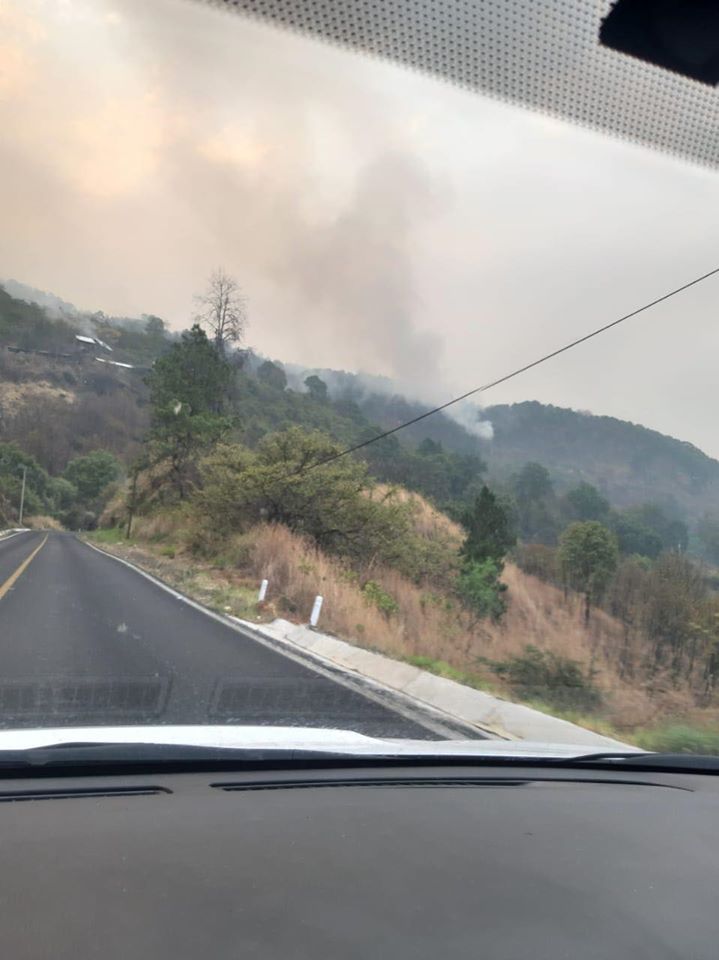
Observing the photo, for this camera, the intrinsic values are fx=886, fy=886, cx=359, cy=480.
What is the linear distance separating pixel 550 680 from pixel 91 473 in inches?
3467

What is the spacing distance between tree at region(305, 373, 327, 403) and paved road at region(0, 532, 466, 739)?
998 inches

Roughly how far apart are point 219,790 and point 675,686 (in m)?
7.68

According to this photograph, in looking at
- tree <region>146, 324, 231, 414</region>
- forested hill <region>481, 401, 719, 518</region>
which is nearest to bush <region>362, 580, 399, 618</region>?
forested hill <region>481, 401, 719, 518</region>

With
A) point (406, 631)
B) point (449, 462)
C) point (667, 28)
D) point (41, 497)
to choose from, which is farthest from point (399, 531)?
point (41, 497)

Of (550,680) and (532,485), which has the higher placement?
(532,485)

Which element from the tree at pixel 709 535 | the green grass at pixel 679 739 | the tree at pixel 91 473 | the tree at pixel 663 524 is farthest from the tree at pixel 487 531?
the tree at pixel 91 473

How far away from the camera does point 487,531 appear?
28672mm

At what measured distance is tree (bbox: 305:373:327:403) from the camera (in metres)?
40.6

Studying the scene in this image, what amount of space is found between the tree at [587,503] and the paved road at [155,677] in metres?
18.6

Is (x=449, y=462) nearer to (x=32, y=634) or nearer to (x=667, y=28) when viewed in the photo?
(x=32, y=634)

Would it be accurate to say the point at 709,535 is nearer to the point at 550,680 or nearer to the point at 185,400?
the point at 550,680

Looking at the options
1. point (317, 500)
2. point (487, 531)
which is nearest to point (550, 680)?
point (317, 500)

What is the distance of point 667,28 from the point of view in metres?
4.60

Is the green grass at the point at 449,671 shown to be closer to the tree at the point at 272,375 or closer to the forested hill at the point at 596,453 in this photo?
the forested hill at the point at 596,453
